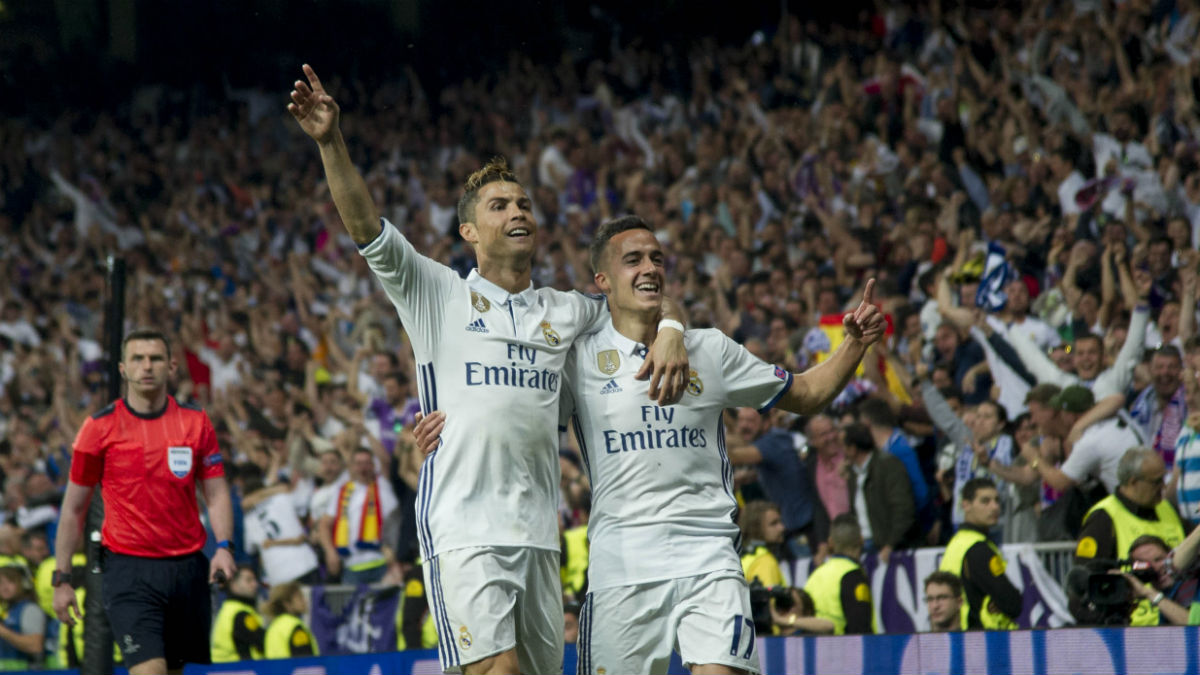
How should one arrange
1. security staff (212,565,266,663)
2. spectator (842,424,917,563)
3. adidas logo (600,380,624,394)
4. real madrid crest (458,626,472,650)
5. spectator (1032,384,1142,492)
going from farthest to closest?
security staff (212,565,266,663)
spectator (842,424,917,563)
spectator (1032,384,1142,492)
adidas logo (600,380,624,394)
real madrid crest (458,626,472,650)

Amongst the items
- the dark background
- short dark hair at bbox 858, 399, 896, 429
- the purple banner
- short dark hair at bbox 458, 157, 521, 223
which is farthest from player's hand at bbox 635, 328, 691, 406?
the dark background

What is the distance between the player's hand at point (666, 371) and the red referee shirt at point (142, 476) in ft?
9.52

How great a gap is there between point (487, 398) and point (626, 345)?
1.99 ft

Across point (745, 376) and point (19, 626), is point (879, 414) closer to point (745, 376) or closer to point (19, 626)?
point (745, 376)

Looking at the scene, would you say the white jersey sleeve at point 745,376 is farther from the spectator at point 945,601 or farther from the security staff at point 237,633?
the security staff at point 237,633

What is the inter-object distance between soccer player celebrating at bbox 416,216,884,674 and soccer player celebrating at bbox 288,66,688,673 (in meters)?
0.15

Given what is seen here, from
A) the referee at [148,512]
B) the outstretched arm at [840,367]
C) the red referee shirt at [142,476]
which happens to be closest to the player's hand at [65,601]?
the referee at [148,512]

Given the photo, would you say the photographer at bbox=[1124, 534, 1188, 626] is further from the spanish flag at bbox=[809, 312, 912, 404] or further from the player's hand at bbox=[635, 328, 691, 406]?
the spanish flag at bbox=[809, 312, 912, 404]

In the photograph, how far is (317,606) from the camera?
1072cm

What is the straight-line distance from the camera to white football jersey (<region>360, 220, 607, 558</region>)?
5.10 m

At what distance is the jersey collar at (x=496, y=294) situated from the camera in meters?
5.43

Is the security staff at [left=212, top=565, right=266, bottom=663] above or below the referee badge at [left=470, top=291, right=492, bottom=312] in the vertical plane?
below

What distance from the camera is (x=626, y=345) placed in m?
5.48

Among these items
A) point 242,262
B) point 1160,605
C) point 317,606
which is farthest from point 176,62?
point 1160,605
